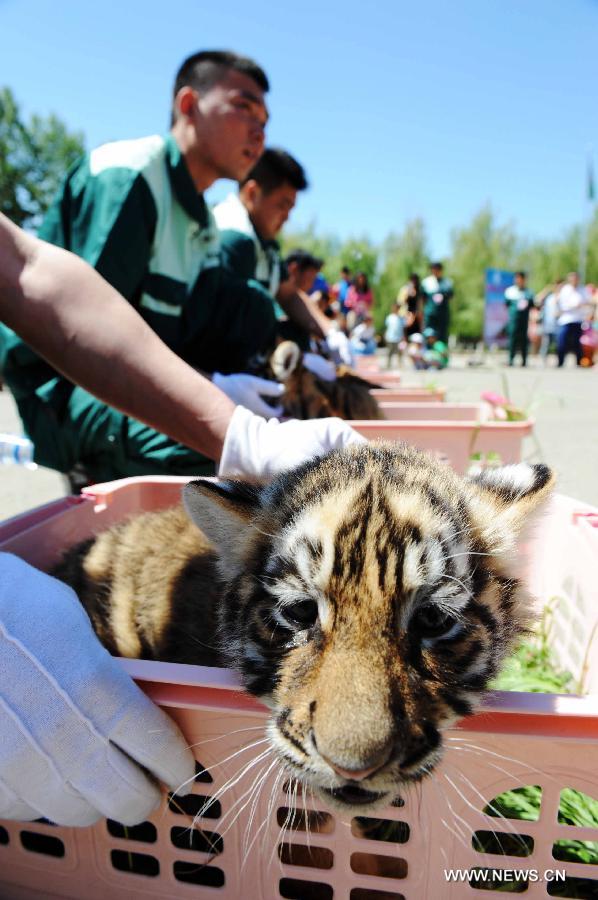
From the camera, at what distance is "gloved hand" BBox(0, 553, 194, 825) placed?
3.95ft

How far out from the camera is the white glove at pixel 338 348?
6.61 meters

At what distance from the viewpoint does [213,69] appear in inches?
150

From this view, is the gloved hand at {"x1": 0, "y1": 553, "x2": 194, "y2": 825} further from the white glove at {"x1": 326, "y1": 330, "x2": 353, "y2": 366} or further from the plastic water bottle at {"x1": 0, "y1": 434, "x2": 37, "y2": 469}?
the white glove at {"x1": 326, "y1": 330, "x2": 353, "y2": 366}

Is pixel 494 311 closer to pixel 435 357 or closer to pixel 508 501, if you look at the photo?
pixel 435 357

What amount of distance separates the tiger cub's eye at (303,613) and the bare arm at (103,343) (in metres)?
0.77

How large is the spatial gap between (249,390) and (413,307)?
18105mm

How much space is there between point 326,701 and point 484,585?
47cm

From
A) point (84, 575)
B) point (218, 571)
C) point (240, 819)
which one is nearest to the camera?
point (240, 819)

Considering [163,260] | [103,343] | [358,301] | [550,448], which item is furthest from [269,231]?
[358,301]

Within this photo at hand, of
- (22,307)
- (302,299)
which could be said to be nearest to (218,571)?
(22,307)

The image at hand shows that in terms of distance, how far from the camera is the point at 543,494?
5.15ft

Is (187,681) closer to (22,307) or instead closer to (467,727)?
(467,727)

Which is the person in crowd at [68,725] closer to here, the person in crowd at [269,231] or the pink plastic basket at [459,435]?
the pink plastic basket at [459,435]

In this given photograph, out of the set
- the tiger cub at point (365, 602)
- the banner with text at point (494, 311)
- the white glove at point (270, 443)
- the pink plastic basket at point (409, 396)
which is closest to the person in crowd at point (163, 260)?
the white glove at point (270, 443)
